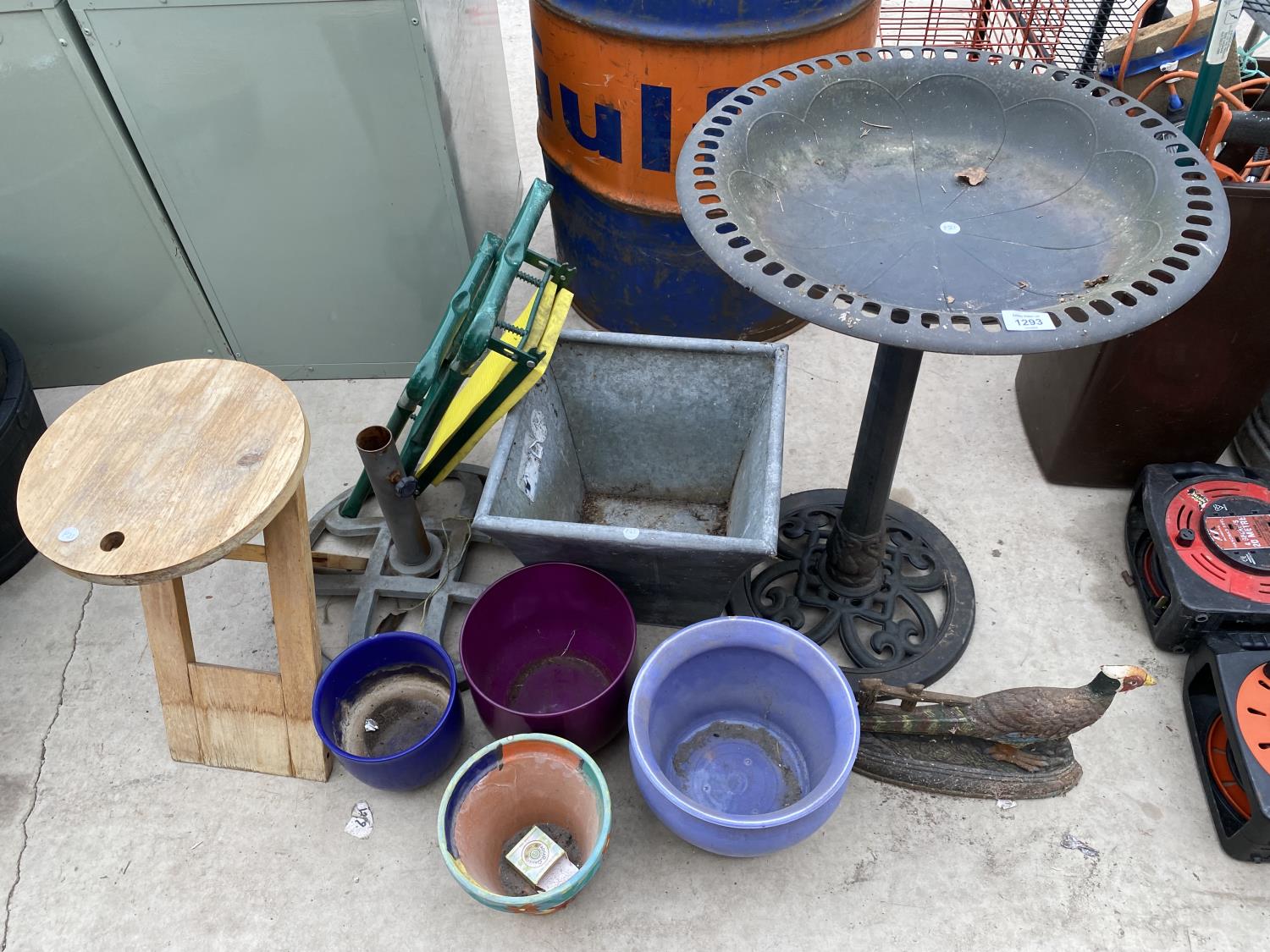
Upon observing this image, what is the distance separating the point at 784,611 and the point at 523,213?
132cm

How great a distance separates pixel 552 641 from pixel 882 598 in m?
0.97

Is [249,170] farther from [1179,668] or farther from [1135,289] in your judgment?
[1179,668]

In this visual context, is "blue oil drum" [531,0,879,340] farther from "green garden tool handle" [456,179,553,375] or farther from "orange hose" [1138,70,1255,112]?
"orange hose" [1138,70,1255,112]

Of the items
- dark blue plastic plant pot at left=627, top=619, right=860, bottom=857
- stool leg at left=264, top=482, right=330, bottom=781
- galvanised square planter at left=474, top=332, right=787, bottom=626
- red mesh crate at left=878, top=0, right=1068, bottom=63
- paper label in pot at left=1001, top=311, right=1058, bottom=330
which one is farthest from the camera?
red mesh crate at left=878, top=0, right=1068, bottom=63

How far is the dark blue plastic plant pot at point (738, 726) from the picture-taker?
176 cm

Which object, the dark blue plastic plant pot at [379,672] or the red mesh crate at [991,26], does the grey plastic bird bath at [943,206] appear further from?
the red mesh crate at [991,26]

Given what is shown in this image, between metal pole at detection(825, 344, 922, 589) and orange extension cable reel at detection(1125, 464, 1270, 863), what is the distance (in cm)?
78

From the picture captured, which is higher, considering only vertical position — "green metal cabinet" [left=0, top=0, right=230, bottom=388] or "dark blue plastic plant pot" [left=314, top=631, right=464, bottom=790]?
"green metal cabinet" [left=0, top=0, right=230, bottom=388]

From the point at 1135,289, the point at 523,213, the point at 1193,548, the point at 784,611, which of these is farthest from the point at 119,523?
the point at 1193,548

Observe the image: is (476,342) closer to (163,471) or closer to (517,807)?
(163,471)

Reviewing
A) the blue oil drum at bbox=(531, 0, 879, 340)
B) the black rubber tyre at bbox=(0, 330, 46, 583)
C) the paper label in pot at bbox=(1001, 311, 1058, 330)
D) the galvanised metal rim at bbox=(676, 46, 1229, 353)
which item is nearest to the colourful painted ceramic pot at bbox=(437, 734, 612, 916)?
the galvanised metal rim at bbox=(676, 46, 1229, 353)

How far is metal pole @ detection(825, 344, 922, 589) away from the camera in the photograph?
1989 mm

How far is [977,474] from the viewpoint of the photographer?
2877 mm

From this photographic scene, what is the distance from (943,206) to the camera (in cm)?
177
